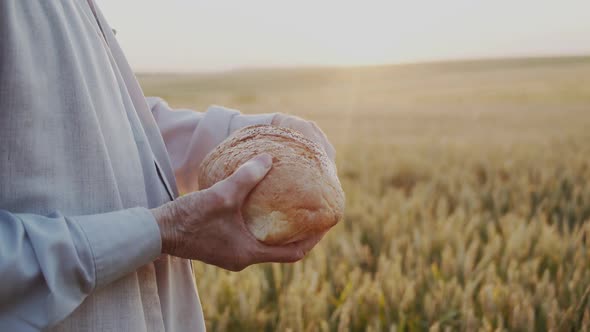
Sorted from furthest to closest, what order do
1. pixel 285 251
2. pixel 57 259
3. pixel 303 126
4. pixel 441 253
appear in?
pixel 441 253
pixel 303 126
pixel 285 251
pixel 57 259

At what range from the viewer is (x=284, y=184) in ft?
3.27

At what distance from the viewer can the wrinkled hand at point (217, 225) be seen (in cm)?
88

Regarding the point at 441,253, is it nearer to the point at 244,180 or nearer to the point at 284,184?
the point at 284,184

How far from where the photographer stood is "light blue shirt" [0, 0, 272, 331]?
773 mm

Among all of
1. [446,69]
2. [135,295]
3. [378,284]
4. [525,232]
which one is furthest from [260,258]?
[446,69]

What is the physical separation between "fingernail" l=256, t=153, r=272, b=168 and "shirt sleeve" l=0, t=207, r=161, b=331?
24cm

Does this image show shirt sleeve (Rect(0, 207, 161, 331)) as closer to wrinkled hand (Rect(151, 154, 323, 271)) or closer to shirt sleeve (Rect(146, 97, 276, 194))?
wrinkled hand (Rect(151, 154, 323, 271))

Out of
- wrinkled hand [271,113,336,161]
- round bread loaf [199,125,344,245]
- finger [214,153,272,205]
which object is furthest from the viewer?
wrinkled hand [271,113,336,161]

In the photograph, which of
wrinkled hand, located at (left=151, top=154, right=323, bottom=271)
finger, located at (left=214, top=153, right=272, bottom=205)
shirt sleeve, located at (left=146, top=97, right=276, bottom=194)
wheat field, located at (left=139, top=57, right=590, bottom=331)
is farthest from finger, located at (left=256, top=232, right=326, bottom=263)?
wheat field, located at (left=139, top=57, right=590, bottom=331)

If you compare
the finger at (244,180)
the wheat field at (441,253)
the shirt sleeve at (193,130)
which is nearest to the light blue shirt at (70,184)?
the finger at (244,180)

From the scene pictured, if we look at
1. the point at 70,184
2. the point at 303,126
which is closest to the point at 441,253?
the point at 303,126

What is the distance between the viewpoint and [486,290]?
2.11m

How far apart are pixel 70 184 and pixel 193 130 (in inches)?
21.2

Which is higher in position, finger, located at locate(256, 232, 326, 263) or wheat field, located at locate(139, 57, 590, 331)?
finger, located at locate(256, 232, 326, 263)
